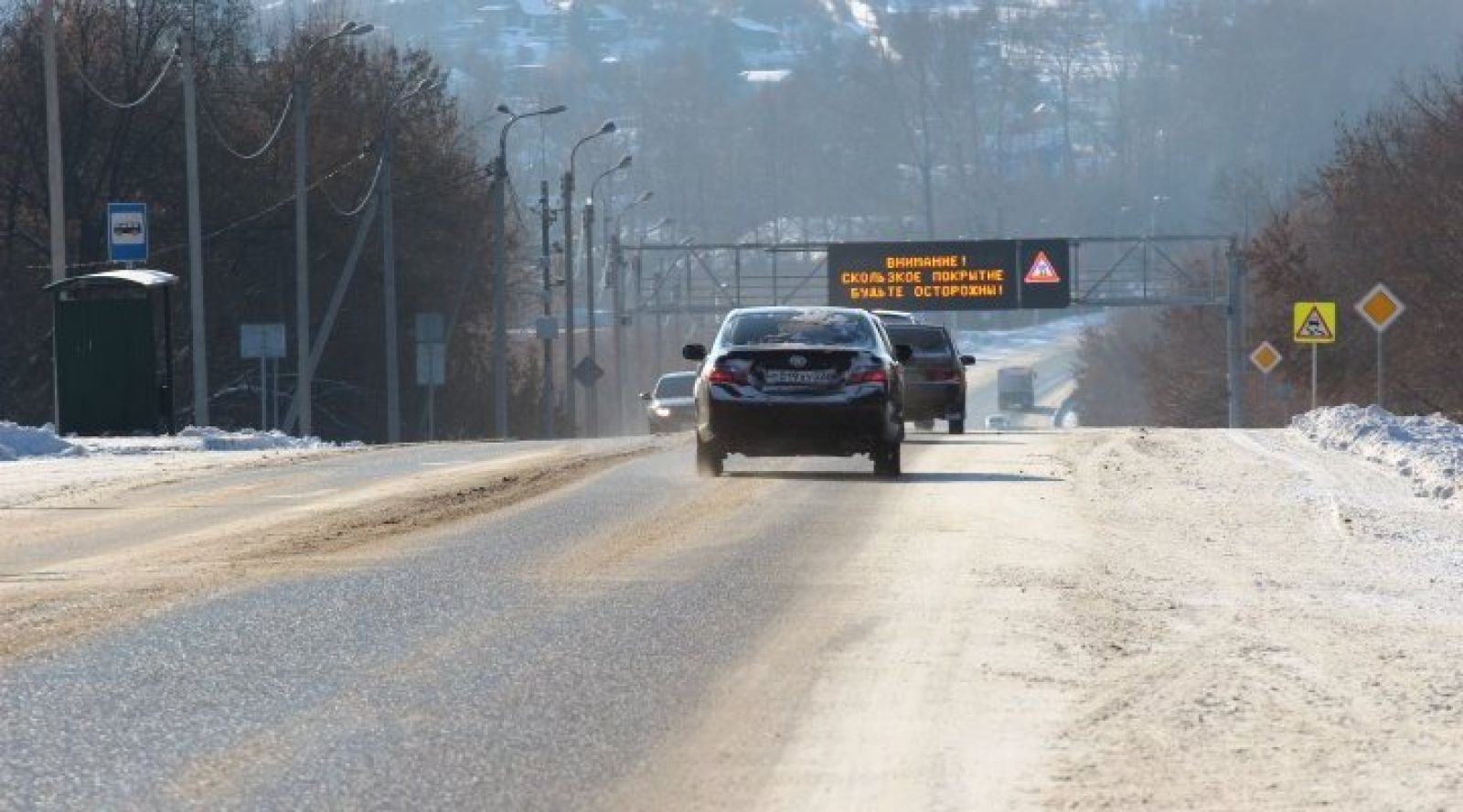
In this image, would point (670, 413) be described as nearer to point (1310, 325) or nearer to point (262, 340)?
point (262, 340)

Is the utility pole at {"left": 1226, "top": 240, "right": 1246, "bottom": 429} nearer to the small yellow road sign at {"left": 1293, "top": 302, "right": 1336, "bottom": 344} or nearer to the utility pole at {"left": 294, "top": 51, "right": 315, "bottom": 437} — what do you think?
the small yellow road sign at {"left": 1293, "top": 302, "right": 1336, "bottom": 344}

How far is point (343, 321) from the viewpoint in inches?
3034

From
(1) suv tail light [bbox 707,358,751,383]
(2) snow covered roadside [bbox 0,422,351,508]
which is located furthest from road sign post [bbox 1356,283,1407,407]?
(1) suv tail light [bbox 707,358,751,383]

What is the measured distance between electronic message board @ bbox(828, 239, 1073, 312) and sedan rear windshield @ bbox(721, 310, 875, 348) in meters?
57.3

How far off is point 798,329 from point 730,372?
929 mm

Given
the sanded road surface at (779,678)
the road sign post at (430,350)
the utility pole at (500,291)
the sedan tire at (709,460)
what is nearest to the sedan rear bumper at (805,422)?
the sedan tire at (709,460)

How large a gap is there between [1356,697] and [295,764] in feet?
13.4

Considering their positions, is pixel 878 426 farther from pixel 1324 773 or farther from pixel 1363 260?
pixel 1363 260

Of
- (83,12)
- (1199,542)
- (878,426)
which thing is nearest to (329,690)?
(1199,542)

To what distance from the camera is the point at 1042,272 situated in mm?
85562

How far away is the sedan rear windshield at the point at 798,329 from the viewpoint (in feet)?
85.7

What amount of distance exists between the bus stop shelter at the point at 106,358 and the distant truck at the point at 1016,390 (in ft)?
328

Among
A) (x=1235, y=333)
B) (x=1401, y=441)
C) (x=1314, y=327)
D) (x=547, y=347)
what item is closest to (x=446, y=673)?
(x=1401, y=441)

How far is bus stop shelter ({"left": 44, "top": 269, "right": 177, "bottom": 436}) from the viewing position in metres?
37.8
